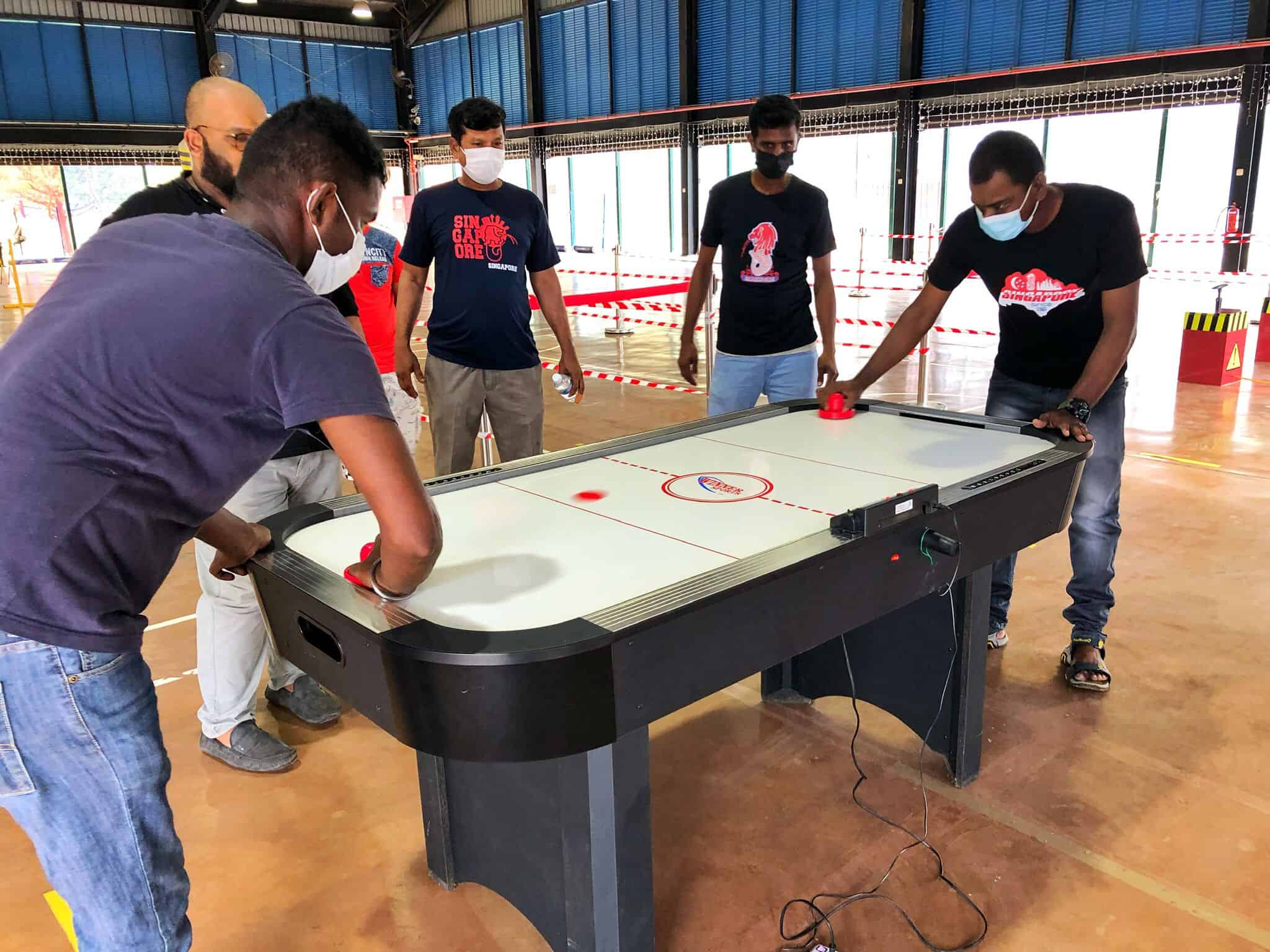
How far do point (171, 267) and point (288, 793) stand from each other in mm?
1654

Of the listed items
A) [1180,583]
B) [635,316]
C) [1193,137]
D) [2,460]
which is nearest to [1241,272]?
[1193,137]

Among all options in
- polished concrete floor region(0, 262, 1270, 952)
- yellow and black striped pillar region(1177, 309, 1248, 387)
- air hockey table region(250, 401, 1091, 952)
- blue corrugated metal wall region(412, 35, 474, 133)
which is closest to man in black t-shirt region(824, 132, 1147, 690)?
polished concrete floor region(0, 262, 1270, 952)

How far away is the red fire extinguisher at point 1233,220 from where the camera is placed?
10672 mm

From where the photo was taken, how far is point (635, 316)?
1155 cm

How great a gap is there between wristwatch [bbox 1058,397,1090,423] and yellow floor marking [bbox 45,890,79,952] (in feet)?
8.25

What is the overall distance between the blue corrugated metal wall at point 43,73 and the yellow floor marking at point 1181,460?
18.9 metres

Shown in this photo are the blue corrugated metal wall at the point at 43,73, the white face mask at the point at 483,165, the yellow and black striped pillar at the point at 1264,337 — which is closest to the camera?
the white face mask at the point at 483,165

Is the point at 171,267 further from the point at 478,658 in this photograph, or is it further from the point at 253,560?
the point at 253,560

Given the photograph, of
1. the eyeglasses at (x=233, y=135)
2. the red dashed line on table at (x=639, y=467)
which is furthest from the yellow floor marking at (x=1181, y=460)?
the eyeglasses at (x=233, y=135)

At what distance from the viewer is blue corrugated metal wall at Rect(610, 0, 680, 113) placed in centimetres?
1555

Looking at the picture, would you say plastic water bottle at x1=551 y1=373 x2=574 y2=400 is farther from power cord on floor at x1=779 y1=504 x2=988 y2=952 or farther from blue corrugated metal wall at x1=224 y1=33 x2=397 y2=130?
blue corrugated metal wall at x1=224 y1=33 x2=397 y2=130

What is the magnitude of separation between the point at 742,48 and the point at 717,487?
1411 centimetres

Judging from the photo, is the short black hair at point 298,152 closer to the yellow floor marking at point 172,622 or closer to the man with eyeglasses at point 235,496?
the man with eyeglasses at point 235,496

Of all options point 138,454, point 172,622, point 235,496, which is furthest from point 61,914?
point 172,622
